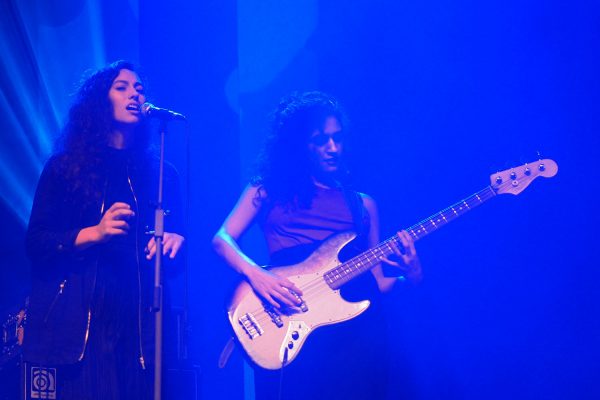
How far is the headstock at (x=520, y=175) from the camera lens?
3.09 meters

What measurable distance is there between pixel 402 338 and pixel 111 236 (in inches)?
75.6

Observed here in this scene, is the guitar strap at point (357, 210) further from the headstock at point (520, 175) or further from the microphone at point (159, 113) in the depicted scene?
the microphone at point (159, 113)

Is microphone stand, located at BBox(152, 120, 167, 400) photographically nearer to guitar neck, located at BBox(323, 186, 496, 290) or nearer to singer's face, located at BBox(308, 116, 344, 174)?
guitar neck, located at BBox(323, 186, 496, 290)

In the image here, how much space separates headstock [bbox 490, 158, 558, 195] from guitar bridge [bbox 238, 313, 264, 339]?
55.6 inches

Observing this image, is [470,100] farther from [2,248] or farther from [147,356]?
[2,248]

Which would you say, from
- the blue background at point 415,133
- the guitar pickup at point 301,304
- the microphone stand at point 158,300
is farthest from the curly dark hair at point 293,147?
the microphone stand at point 158,300

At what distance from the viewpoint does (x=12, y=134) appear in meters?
3.35

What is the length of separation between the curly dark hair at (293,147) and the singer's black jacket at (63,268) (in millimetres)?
791

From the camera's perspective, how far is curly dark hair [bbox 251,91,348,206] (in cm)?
315

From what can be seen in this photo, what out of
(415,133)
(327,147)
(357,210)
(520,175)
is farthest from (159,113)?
(520,175)

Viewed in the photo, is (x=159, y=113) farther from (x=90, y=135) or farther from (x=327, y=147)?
(x=327, y=147)

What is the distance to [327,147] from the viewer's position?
3.16 metres

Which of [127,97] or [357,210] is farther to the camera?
[357,210]

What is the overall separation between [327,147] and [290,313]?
90 cm
